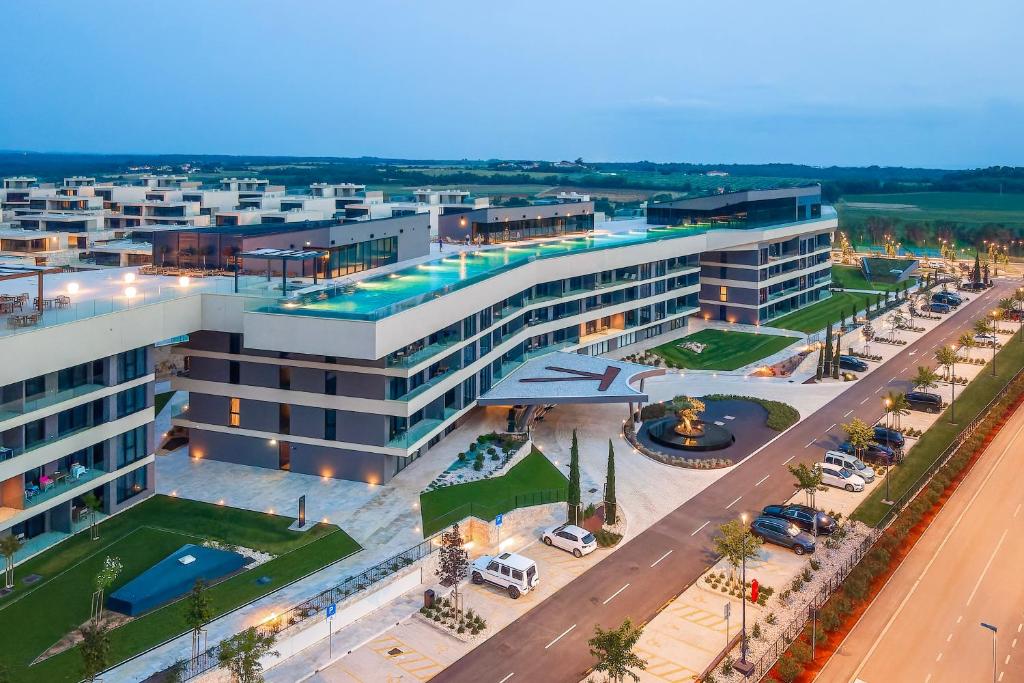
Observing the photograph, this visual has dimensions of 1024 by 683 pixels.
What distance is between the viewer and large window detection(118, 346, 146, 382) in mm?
47906

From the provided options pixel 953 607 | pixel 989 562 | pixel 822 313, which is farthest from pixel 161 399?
pixel 822 313

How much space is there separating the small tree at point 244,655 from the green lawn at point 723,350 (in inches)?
2508

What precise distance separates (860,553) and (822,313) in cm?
8121

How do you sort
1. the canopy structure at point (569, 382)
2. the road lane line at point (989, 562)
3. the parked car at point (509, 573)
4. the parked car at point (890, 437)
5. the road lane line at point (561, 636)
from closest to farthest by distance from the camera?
the road lane line at point (561, 636) → the parked car at point (509, 573) → the road lane line at point (989, 562) → the parked car at point (890, 437) → the canopy structure at point (569, 382)

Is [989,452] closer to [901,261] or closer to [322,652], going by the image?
[322,652]

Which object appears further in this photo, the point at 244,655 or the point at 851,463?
the point at 851,463

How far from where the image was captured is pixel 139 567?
42781 mm

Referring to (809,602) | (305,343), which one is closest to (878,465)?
(809,602)

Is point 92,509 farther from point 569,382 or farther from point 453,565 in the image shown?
point 569,382

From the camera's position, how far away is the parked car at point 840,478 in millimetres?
54938

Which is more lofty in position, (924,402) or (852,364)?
(852,364)

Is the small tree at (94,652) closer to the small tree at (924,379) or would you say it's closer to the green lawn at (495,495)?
the green lawn at (495,495)

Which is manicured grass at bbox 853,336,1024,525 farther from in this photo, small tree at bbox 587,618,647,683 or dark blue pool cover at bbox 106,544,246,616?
dark blue pool cover at bbox 106,544,246,616

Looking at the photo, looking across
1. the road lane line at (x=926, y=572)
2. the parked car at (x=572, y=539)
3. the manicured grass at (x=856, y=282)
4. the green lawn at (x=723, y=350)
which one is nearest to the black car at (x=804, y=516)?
the road lane line at (x=926, y=572)
